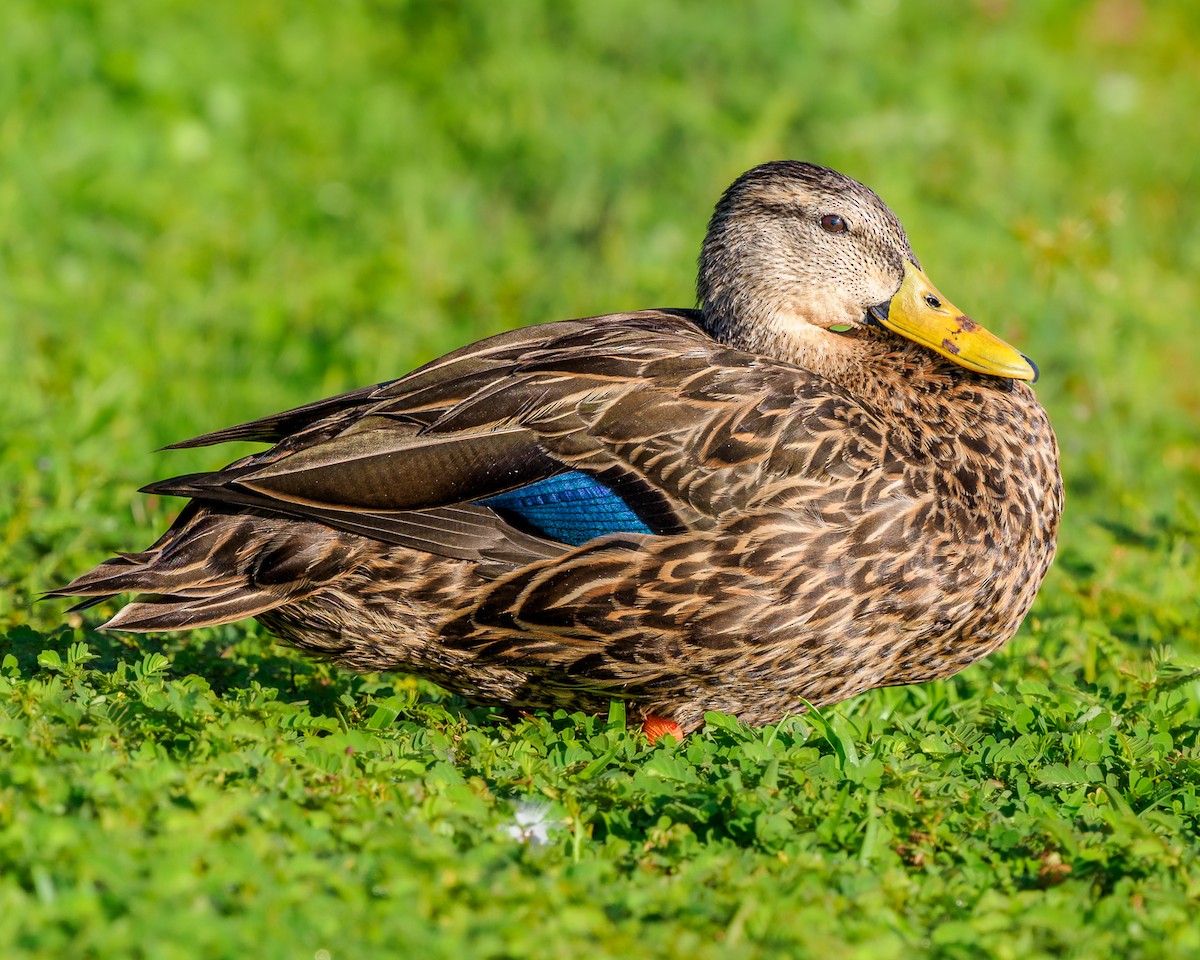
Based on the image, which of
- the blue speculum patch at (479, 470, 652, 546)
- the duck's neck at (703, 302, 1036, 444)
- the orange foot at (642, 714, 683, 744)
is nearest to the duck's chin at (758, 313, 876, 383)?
the duck's neck at (703, 302, 1036, 444)

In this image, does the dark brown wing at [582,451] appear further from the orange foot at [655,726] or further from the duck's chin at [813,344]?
the orange foot at [655,726]

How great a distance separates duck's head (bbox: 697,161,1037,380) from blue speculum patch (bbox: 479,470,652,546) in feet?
2.82

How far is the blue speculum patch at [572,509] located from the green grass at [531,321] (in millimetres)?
477

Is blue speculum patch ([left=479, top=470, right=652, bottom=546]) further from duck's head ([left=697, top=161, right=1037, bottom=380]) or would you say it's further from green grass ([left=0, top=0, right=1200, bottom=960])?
duck's head ([left=697, top=161, right=1037, bottom=380])

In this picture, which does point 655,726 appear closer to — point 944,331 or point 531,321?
point 944,331

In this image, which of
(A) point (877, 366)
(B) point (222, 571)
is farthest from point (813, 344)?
(B) point (222, 571)

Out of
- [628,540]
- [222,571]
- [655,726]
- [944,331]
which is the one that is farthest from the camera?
[944,331]

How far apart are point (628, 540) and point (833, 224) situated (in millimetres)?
1218

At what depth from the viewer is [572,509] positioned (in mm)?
3824

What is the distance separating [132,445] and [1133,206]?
5748 millimetres

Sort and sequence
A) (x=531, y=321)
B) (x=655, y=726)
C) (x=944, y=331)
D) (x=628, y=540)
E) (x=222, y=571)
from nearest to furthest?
(x=628, y=540) → (x=222, y=571) → (x=655, y=726) → (x=944, y=331) → (x=531, y=321)

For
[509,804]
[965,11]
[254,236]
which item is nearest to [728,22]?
[965,11]

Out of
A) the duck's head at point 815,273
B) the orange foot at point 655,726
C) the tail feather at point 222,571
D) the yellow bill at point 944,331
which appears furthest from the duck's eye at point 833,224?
the tail feather at point 222,571

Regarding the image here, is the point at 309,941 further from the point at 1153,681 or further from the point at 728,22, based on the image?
the point at 728,22
